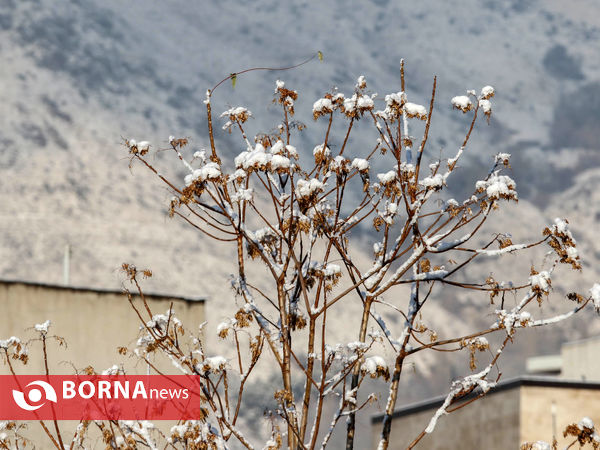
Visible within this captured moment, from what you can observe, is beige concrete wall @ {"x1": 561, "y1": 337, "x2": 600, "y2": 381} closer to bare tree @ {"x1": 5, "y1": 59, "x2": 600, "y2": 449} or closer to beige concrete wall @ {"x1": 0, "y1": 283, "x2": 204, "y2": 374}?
beige concrete wall @ {"x1": 0, "y1": 283, "x2": 204, "y2": 374}

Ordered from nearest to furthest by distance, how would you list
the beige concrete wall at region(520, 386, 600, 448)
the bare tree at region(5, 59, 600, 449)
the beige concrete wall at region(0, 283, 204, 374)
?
the bare tree at region(5, 59, 600, 449) < the beige concrete wall at region(0, 283, 204, 374) < the beige concrete wall at region(520, 386, 600, 448)

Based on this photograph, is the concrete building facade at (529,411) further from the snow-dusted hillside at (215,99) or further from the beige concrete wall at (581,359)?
the snow-dusted hillside at (215,99)

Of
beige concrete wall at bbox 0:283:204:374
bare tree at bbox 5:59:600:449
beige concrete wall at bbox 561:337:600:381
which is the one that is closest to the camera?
bare tree at bbox 5:59:600:449

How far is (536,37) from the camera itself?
190 m

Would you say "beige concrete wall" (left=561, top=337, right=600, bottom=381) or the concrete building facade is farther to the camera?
"beige concrete wall" (left=561, top=337, right=600, bottom=381)

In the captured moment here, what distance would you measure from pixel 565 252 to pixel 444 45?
177 m

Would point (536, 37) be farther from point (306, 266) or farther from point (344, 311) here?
point (306, 266)

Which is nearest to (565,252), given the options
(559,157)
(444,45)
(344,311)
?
(344,311)

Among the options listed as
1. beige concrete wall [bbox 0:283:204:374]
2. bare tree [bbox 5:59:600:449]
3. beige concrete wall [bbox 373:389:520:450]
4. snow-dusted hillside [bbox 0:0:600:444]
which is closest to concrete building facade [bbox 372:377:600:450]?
beige concrete wall [bbox 373:389:520:450]

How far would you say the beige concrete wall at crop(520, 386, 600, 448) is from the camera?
82.3 feet

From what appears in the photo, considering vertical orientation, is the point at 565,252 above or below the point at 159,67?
below

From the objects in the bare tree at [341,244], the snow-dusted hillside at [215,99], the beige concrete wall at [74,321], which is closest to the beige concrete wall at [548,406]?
the beige concrete wall at [74,321]

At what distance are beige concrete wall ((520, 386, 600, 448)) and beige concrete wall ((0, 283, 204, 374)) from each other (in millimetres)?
9086

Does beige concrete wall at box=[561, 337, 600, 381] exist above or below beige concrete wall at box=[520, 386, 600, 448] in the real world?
above
